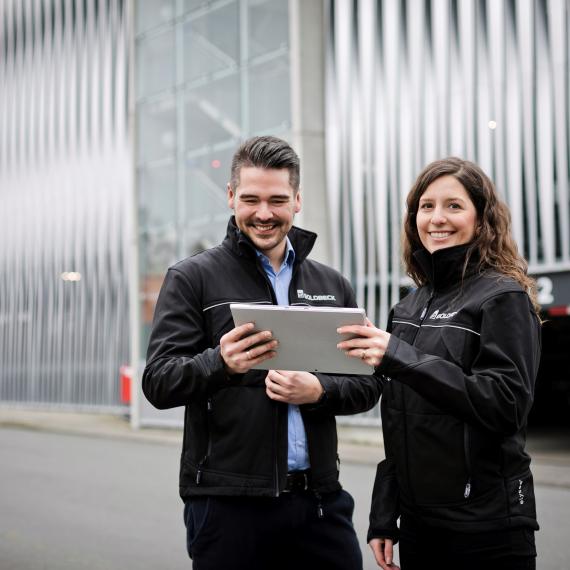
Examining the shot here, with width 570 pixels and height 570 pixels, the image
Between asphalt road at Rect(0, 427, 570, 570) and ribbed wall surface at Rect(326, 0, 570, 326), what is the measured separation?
460 cm

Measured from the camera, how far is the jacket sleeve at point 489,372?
8.28 feet

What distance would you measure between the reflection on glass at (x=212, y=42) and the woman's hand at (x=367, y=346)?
14.2 meters

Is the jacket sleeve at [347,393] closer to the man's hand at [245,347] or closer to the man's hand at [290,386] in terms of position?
the man's hand at [290,386]

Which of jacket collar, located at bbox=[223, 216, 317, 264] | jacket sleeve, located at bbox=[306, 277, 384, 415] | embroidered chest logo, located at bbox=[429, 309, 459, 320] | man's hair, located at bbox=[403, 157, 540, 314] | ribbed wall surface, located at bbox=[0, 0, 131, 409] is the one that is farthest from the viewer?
ribbed wall surface, located at bbox=[0, 0, 131, 409]

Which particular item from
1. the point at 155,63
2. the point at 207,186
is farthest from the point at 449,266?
the point at 155,63

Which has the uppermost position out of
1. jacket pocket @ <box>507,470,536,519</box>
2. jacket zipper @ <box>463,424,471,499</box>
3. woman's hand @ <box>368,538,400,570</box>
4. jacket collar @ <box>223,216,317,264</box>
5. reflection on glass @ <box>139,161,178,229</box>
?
reflection on glass @ <box>139,161,178,229</box>

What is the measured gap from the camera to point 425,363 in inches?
99.9

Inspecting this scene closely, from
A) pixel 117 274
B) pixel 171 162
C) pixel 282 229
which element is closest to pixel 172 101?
pixel 171 162

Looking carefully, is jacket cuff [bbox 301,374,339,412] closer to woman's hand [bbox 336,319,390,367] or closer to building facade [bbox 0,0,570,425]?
woman's hand [bbox 336,319,390,367]

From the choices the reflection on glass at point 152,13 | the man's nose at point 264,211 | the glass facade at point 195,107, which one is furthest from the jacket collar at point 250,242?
the reflection on glass at point 152,13

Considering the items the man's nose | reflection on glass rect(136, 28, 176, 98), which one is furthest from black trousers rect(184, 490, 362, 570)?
reflection on glass rect(136, 28, 176, 98)

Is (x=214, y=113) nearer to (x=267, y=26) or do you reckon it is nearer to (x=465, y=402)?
(x=267, y=26)

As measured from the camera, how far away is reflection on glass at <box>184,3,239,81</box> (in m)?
16.1

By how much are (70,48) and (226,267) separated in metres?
20.8
